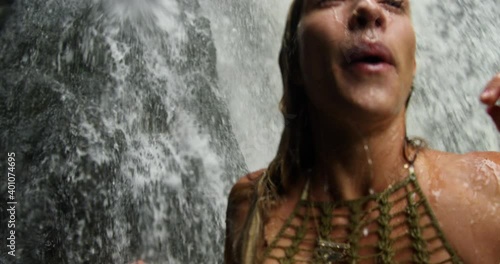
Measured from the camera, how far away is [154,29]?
518 cm

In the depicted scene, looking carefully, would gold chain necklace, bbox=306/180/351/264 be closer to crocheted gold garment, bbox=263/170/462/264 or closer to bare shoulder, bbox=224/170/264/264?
crocheted gold garment, bbox=263/170/462/264

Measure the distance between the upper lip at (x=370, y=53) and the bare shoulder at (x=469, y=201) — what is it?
11.7 inches

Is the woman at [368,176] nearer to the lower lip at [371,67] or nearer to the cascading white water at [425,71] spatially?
the lower lip at [371,67]

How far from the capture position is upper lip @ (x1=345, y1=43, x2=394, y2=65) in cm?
157

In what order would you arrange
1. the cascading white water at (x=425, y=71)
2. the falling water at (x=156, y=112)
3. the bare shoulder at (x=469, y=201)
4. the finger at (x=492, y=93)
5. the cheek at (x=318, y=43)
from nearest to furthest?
the finger at (x=492, y=93) < the bare shoulder at (x=469, y=201) < the cheek at (x=318, y=43) < the falling water at (x=156, y=112) < the cascading white water at (x=425, y=71)

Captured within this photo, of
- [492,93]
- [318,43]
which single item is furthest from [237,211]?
[492,93]

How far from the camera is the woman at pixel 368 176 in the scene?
1.55 meters

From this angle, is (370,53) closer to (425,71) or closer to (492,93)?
(492,93)

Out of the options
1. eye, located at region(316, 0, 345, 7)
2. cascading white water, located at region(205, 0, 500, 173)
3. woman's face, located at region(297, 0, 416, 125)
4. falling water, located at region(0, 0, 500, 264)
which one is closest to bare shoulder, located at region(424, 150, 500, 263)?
woman's face, located at region(297, 0, 416, 125)

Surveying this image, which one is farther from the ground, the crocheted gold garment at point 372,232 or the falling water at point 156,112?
the falling water at point 156,112

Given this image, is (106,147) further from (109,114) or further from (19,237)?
(19,237)

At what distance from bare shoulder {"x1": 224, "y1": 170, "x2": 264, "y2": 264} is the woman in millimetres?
39

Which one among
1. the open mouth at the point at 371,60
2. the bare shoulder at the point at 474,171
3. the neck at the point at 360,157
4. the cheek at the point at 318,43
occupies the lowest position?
the bare shoulder at the point at 474,171

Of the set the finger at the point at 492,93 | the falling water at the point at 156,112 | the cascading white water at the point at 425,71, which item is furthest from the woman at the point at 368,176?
the cascading white water at the point at 425,71
